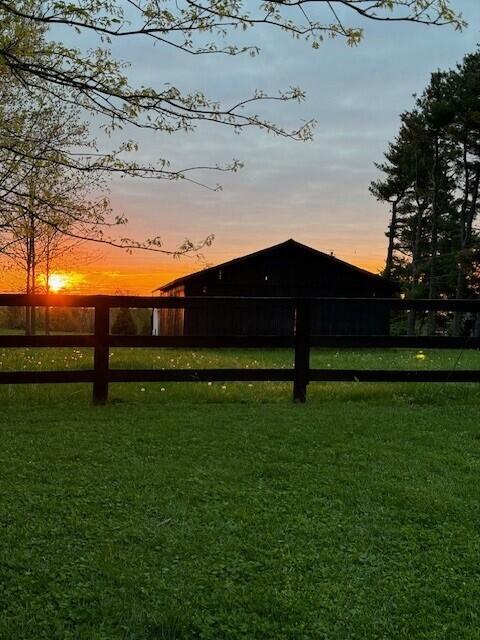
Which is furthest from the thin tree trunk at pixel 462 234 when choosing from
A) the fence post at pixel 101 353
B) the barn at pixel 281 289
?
the fence post at pixel 101 353

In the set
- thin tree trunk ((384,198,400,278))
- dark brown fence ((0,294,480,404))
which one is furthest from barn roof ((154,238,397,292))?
thin tree trunk ((384,198,400,278))

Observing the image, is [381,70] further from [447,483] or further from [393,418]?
[393,418]

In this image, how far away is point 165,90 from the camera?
3.21 meters

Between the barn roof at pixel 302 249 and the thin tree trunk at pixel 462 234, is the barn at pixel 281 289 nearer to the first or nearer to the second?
the barn roof at pixel 302 249

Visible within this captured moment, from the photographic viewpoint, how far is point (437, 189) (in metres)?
36.7

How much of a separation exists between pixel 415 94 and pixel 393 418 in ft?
115

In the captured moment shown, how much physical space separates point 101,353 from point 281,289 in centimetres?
1823

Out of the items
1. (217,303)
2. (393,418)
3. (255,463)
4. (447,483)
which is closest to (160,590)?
(255,463)

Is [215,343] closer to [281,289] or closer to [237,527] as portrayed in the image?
[237,527]

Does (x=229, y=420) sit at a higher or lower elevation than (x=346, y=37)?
lower

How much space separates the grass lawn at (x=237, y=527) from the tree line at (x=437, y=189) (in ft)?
87.9

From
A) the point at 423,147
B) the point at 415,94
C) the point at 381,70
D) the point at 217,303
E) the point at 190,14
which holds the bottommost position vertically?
the point at 217,303

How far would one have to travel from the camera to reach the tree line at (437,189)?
32312 mm

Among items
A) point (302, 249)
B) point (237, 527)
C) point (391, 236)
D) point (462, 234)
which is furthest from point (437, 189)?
point (237, 527)
